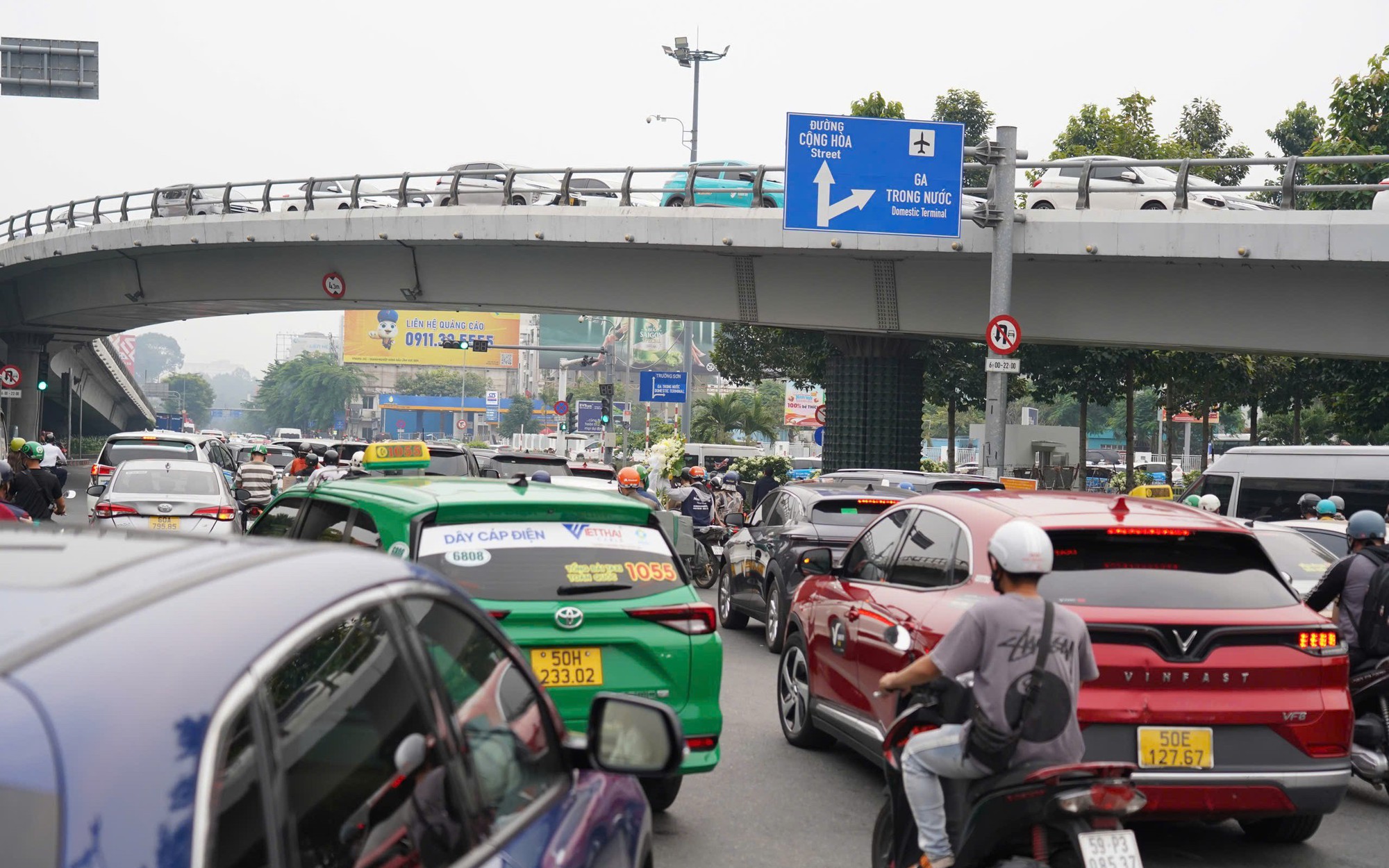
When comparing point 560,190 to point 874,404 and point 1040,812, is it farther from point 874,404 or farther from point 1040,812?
point 1040,812

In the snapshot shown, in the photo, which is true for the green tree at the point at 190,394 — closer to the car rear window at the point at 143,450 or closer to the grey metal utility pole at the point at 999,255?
the car rear window at the point at 143,450

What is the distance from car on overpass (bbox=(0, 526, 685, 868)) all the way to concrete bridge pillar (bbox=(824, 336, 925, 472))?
82.1 ft

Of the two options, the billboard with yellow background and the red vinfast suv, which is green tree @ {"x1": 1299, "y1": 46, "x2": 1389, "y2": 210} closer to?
A: the red vinfast suv

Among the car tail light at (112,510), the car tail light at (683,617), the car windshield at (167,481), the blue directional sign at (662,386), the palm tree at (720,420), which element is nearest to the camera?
the car tail light at (683,617)

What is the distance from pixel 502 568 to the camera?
6059 millimetres

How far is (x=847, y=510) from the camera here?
43.1 ft

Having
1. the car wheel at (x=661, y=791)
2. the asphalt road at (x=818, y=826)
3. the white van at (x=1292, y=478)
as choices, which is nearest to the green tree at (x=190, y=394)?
the white van at (x=1292, y=478)

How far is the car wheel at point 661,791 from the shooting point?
260 inches

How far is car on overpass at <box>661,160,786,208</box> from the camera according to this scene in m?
24.5

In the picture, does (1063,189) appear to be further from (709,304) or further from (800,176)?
(709,304)

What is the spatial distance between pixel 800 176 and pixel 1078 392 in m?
18.0

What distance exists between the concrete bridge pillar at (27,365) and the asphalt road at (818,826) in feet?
137

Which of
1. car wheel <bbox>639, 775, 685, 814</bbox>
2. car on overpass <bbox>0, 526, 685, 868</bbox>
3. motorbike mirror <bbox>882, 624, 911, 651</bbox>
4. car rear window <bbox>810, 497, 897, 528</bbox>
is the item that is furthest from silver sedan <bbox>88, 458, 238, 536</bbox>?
car on overpass <bbox>0, 526, 685, 868</bbox>

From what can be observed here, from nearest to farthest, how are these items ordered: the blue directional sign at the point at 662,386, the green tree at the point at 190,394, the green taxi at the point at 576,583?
the green taxi at the point at 576,583
the blue directional sign at the point at 662,386
the green tree at the point at 190,394
